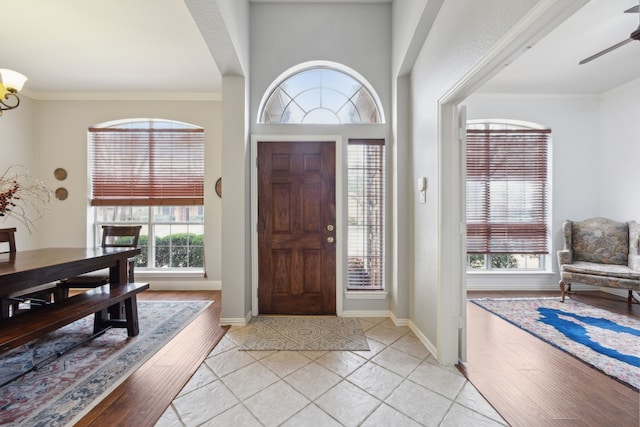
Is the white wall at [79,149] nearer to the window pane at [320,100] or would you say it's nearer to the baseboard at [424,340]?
the window pane at [320,100]

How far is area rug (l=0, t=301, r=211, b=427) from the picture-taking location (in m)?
1.65

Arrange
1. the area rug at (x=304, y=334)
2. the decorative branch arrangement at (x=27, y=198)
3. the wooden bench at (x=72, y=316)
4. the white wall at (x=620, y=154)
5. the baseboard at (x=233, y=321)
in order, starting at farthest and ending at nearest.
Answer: the decorative branch arrangement at (x=27, y=198)
the white wall at (x=620, y=154)
the baseboard at (x=233, y=321)
the area rug at (x=304, y=334)
the wooden bench at (x=72, y=316)

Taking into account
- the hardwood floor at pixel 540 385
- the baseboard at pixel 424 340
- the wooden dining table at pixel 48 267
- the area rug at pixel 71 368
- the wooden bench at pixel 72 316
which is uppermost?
the wooden dining table at pixel 48 267

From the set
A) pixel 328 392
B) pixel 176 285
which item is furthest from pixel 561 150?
pixel 176 285

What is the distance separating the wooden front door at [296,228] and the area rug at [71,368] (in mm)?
1118

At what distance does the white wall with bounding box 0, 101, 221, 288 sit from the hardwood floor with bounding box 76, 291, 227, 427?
173 centimetres

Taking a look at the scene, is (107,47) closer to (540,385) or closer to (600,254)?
(540,385)

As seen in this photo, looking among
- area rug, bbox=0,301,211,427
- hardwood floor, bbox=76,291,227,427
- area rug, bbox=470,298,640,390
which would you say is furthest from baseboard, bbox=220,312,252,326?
area rug, bbox=470,298,640,390

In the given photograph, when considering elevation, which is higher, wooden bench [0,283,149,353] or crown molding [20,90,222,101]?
crown molding [20,90,222,101]

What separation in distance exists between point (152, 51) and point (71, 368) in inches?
131

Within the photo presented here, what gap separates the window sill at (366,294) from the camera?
3.15 m

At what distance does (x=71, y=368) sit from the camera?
2.09m

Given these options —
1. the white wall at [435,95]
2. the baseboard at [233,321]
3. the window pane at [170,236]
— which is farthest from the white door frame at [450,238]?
the window pane at [170,236]

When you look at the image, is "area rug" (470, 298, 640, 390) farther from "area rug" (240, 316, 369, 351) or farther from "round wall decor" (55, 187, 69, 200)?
"round wall decor" (55, 187, 69, 200)
